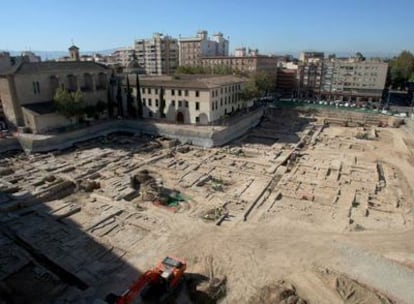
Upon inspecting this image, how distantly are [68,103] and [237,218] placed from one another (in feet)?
96.4

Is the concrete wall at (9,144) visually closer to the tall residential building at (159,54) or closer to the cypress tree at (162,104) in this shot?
the cypress tree at (162,104)

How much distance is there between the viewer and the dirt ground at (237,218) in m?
15.8

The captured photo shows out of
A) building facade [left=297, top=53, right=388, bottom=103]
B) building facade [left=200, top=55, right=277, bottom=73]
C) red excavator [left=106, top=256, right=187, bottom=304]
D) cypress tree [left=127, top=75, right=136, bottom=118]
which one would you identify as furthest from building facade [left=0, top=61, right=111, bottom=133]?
building facade [left=297, top=53, right=388, bottom=103]

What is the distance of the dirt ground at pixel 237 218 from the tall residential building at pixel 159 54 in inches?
2434

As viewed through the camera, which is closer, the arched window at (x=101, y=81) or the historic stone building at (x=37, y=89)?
the historic stone building at (x=37, y=89)

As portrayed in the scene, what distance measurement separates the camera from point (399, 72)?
73.9 meters

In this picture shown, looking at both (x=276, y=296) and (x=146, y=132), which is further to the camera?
(x=146, y=132)

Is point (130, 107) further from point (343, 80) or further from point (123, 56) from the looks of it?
point (123, 56)

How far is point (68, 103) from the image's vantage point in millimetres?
39469

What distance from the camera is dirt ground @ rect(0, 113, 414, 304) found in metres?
15.8

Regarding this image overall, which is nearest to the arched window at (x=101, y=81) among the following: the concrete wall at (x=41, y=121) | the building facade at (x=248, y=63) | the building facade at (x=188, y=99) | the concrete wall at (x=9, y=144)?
the building facade at (x=188, y=99)

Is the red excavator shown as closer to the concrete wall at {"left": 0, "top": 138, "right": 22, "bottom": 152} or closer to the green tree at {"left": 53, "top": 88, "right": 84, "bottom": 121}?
the concrete wall at {"left": 0, "top": 138, "right": 22, "bottom": 152}

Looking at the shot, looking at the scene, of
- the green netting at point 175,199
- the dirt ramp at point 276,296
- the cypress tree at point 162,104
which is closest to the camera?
the dirt ramp at point 276,296

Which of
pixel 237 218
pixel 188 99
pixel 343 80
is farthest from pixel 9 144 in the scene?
pixel 343 80
